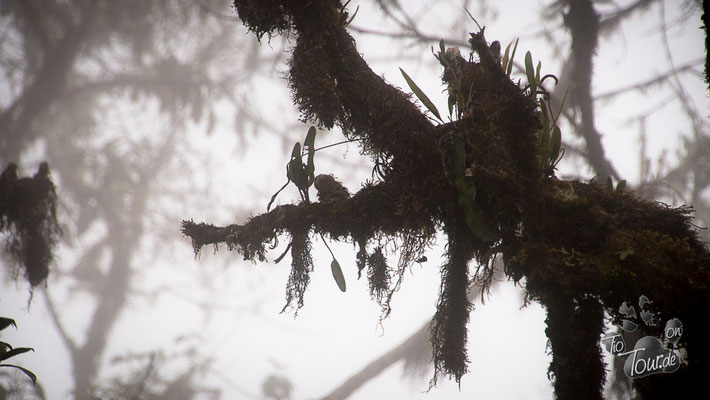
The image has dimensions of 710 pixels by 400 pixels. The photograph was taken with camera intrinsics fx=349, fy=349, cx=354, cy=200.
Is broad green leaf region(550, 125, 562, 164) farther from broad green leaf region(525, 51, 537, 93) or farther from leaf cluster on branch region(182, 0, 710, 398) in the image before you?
broad green leaf region(525, 51, 537, 93)

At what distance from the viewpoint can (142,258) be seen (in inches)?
385

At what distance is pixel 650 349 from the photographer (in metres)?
1.40

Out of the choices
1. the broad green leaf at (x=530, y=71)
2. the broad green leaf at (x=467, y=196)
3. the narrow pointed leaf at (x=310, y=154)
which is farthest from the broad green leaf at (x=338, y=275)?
the broad green leaf at (x=530, y=71)

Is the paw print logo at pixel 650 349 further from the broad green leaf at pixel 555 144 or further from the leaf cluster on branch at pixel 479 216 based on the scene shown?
the broad green leaf at pixel 555 144

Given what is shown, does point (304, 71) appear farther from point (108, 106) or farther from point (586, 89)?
point (108, 106)

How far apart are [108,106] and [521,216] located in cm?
1089

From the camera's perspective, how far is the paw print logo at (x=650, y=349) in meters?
1.31

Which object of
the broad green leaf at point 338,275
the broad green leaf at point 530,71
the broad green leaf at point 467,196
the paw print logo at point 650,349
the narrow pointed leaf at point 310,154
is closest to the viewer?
the paw print logo at point 650,349

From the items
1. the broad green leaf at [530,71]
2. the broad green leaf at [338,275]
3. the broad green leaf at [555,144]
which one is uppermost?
the broad green leaf at [530,71]

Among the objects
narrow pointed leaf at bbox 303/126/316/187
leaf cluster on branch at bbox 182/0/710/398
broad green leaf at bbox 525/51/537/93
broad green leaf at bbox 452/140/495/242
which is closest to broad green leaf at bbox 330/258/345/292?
leaf cluster on branch at bbox 182/0/710/398

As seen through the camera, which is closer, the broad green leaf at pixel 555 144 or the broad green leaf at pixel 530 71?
the broad green leaf at pixel 530 71

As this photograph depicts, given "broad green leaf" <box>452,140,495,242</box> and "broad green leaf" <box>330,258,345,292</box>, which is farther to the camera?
"broad green leaf" <box>330,258,345,292</box>

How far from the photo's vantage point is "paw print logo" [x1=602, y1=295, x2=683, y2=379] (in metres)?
1.31

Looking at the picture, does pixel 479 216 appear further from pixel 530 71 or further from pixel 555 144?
pixel 530 71
